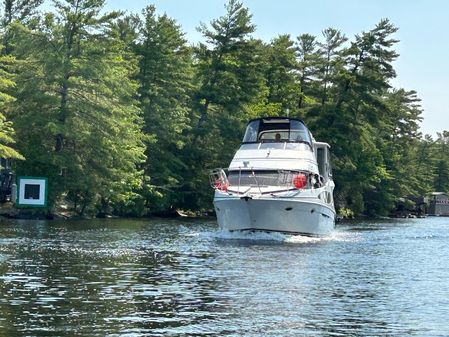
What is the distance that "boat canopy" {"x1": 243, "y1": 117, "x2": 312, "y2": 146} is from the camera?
45438mm

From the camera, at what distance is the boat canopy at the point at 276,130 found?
45438 millimetres

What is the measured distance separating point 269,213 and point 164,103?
117 ft

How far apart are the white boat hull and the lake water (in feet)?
6.82

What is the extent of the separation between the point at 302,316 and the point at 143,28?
60696 mm

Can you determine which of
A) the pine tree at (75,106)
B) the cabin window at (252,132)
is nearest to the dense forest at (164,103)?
the pine tree at (75,106)

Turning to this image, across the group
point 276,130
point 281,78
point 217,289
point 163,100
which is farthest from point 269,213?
point 281,78

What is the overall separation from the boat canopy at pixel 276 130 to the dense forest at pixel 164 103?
14.2 metres

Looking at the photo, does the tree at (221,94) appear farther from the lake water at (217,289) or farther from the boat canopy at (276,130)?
the lake water at (217,289)

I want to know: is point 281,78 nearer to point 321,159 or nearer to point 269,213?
point 321,159

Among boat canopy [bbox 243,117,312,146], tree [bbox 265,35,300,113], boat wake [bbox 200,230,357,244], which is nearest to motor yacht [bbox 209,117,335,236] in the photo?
boat wake [bbox 200,230,357,244]

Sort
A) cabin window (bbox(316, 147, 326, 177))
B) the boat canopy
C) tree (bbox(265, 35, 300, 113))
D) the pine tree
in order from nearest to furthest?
the boat canopy
cabin window (bbox(316, 147, 326, 177))
the pine tree
tree (bbox(265, 35, 300, 113))

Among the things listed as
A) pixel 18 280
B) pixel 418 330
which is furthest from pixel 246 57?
pixel 418 330

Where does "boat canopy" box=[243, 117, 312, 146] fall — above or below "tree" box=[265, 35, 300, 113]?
below

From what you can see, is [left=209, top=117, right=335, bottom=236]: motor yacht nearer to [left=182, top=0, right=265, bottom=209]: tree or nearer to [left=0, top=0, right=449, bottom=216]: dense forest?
[left=0, top=0, right=449, bottom=216]: dense forest
